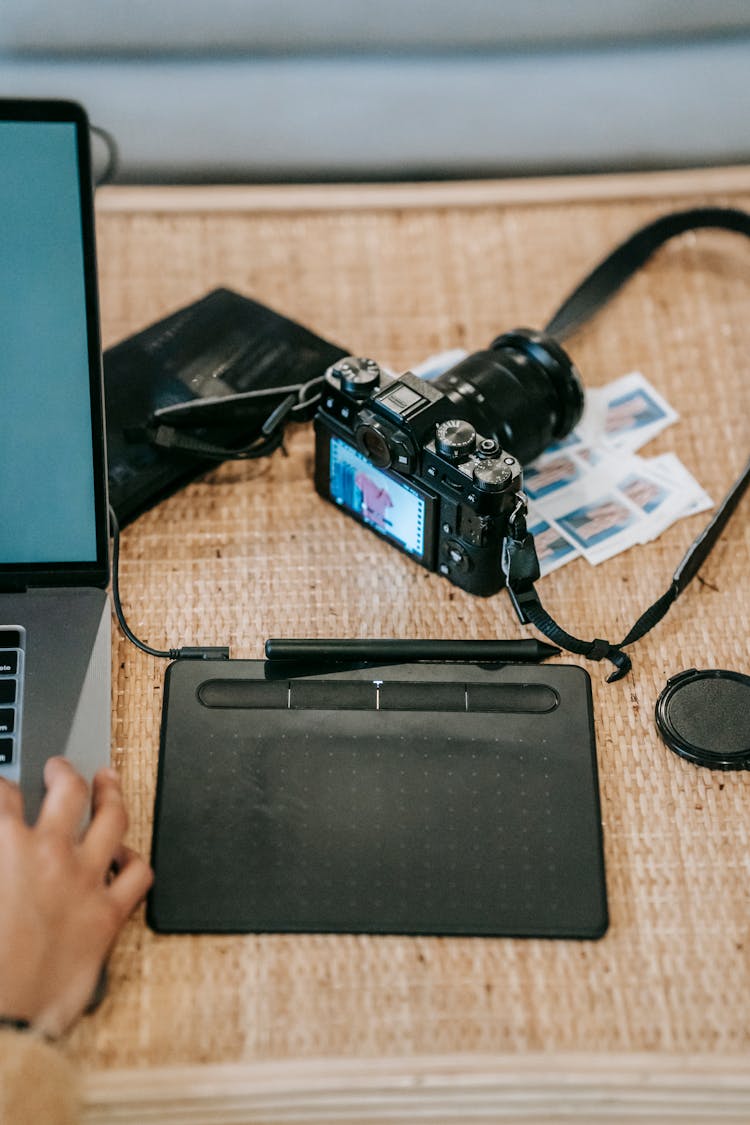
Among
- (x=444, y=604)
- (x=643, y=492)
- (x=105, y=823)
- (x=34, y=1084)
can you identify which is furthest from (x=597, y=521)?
(x=34, y=1084)

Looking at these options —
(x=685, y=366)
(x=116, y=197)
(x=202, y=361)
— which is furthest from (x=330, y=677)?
(x=116, y=197)

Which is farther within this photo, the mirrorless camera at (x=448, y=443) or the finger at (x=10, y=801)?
the mirrorless camera at (x=448, y=443)

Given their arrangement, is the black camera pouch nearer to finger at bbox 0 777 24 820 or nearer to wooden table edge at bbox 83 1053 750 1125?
finger at bbox 0 777 24 820

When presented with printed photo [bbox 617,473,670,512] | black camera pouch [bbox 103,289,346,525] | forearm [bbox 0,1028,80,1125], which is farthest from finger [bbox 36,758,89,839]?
printed photo [bbox 617,473,670,512]

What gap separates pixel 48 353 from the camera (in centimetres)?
72

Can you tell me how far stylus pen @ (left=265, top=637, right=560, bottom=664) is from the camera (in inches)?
32.4

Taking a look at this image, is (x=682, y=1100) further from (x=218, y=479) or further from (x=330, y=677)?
(x=218, y=479)

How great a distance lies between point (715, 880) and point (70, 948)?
1.32ft

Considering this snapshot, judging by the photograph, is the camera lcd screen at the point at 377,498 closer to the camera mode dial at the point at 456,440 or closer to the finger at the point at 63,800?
the camera mode dial at the point at 456,440

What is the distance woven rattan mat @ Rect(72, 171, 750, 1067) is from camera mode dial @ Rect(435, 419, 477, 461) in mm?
125

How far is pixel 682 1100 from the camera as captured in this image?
659mm

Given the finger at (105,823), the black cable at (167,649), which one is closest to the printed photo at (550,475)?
the black cable at (167,649)

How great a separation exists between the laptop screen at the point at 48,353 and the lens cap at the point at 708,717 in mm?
411

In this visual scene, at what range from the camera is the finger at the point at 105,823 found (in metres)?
0.69
